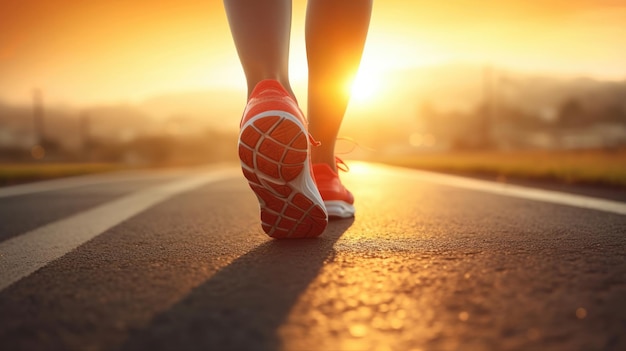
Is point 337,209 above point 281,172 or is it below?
below

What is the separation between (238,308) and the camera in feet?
3.26

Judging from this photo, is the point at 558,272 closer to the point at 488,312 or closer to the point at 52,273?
the point at 488,312

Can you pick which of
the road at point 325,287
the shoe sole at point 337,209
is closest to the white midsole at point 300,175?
the road at point 325,287

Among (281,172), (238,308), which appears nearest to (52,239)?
(281,172)

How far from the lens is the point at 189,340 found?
33.4 inches

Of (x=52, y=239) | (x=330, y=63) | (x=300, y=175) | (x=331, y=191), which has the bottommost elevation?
(x=52, y=239)

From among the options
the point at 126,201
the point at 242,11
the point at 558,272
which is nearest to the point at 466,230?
the point at 558,272

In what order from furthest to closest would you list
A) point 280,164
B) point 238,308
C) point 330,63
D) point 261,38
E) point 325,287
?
1. point 330,63
2. point 261,38
3. point 280,164
4. point 325,287
5. point 238,308

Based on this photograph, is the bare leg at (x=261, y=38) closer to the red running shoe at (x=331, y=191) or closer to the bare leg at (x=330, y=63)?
the bare leg at (x=330, y=63)

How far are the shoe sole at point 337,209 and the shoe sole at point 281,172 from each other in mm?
532

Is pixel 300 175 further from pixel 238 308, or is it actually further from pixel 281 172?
pixel 238 308

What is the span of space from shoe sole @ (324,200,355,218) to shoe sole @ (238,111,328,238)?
53 cm

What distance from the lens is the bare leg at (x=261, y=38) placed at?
1.88 metres

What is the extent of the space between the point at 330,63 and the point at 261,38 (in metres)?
0.59
